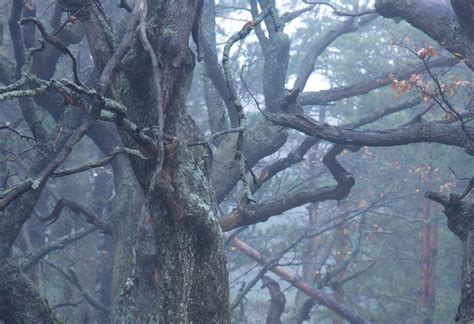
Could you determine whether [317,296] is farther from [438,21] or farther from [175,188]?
[175,188]

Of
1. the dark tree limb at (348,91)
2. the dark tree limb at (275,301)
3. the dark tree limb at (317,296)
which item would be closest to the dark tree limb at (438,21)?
the dark tree limb at (348,91)

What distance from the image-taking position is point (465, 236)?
16.2 ft

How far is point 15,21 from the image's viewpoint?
24.7 ft

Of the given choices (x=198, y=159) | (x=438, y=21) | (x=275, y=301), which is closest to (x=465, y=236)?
(x=198, y=159)

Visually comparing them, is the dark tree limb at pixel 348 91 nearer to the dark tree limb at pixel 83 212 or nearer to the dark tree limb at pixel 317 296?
the dark tree limb at pixel 317 296

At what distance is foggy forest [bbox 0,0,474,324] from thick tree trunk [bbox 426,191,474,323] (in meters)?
0.02

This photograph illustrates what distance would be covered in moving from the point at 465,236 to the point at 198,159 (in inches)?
106

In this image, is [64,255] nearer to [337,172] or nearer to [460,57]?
[337,172]

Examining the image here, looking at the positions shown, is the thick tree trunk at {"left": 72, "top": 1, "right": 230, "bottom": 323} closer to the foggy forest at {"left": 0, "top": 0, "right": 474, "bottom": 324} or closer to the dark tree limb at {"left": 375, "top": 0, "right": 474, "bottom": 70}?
the foggy forest at {"left": 0, "top": 0, "right": 474, "bottom": 324}

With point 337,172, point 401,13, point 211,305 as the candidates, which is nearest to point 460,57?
point 401,13

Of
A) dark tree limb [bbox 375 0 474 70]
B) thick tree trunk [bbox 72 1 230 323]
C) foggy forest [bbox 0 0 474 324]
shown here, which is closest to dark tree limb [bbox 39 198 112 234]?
foggy forest [bbox 0 0 474 324]

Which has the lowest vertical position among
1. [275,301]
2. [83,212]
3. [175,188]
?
[175,188]

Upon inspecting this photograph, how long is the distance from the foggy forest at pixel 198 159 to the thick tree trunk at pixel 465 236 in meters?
0.02

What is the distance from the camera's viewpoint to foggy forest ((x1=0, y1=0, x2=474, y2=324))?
13.2 ft
